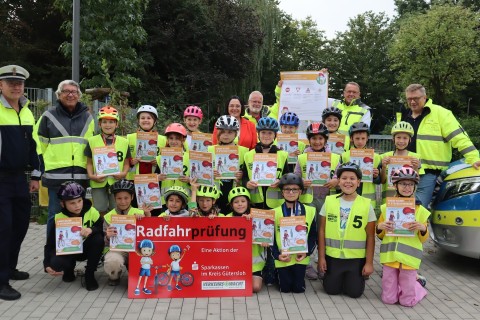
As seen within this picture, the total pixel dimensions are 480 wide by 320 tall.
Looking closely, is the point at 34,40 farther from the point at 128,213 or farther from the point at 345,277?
the point at 345,277

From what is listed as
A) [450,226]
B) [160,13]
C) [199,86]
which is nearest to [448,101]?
[199,86]

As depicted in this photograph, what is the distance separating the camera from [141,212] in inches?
235

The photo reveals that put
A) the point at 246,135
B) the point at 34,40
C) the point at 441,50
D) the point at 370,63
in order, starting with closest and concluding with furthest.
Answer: the point at 246,135
the point at 34,40
the point at 441,50
the point at 370,63

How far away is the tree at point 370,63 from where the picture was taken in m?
42.5

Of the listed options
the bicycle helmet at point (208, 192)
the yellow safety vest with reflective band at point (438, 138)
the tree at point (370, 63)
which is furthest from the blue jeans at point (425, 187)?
the tree at point (370, 63)

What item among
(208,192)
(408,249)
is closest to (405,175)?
(408,249)

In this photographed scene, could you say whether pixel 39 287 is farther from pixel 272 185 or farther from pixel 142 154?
pixel 272 185

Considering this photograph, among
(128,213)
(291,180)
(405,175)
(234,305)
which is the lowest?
(234,305)

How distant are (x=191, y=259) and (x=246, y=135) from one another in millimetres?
2408

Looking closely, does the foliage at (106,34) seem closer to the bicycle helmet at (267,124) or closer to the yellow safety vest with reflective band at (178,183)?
the yellow safety vest with reflective band at (178,183)

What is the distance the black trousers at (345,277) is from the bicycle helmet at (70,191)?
10.4ft

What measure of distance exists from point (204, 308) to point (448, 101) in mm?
31920

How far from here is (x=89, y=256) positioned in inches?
228

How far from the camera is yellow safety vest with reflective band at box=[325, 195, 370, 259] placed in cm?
568
